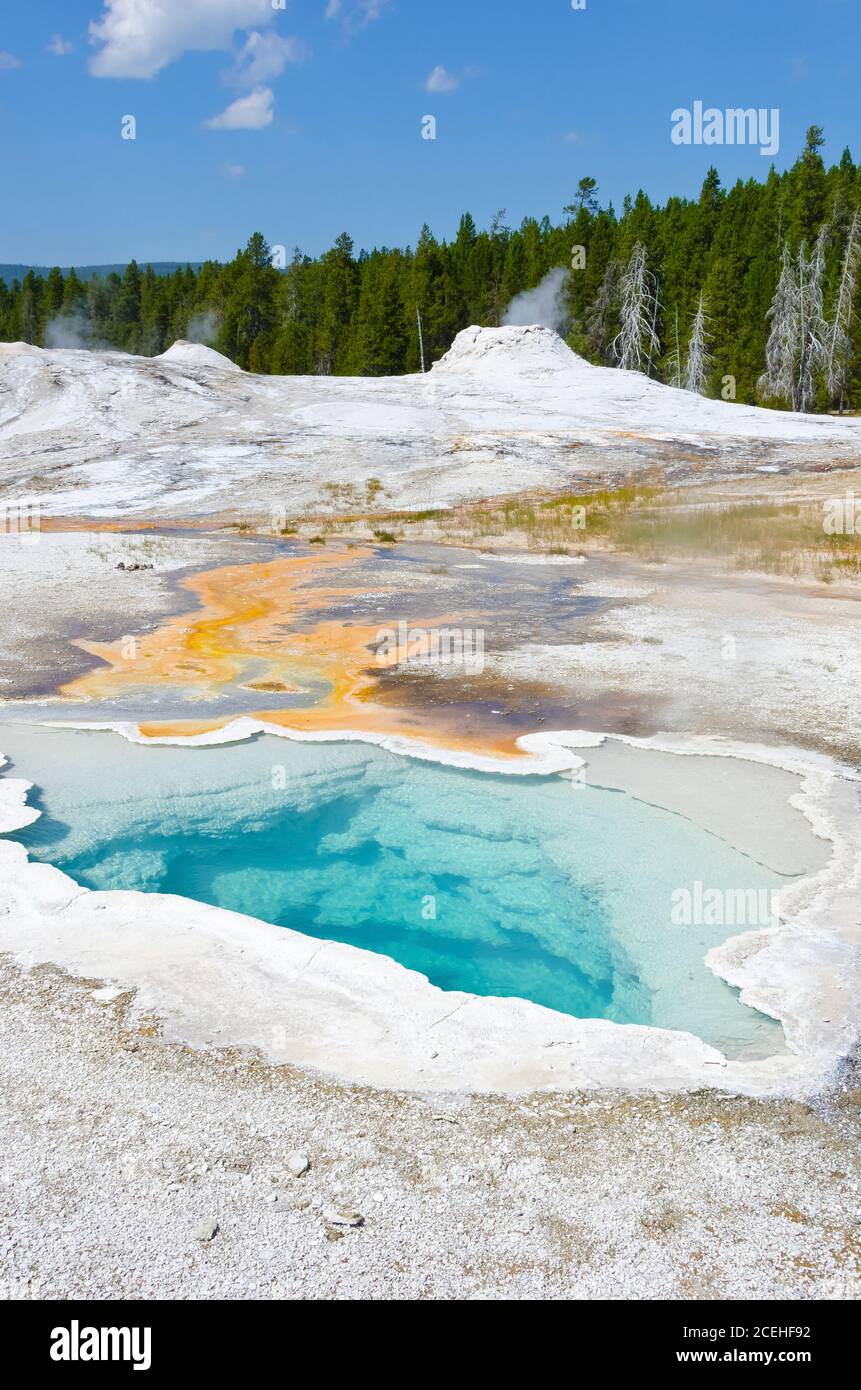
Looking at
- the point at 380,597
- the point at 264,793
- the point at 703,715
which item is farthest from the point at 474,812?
the point at 380,597

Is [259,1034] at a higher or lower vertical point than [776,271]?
lower

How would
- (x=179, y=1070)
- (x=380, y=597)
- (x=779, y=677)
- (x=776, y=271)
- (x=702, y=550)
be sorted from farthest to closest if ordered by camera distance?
(x=776, y=271), (x=702, y=550), (x=380, y=597), (x=779, y=677), (x=179, y=1070)

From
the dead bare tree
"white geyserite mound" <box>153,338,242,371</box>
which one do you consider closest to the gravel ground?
"white geyserite mound" <box>153,338,242,371</box>

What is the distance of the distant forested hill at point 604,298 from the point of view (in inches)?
1640

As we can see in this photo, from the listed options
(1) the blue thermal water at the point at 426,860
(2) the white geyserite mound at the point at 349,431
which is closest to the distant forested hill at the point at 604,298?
(2) the white geyserite mound at the point at 349,431

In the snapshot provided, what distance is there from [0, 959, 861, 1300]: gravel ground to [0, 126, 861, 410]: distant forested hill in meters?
36.6

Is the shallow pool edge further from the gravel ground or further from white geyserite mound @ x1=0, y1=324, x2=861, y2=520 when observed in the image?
white geyserite mound @ x1=0, y1=324, x2=861, y2=520

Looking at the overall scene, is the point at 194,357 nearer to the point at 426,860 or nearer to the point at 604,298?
the point at 604,298

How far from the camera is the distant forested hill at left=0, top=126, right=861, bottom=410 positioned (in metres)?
41.7

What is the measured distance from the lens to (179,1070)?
3.38 m
